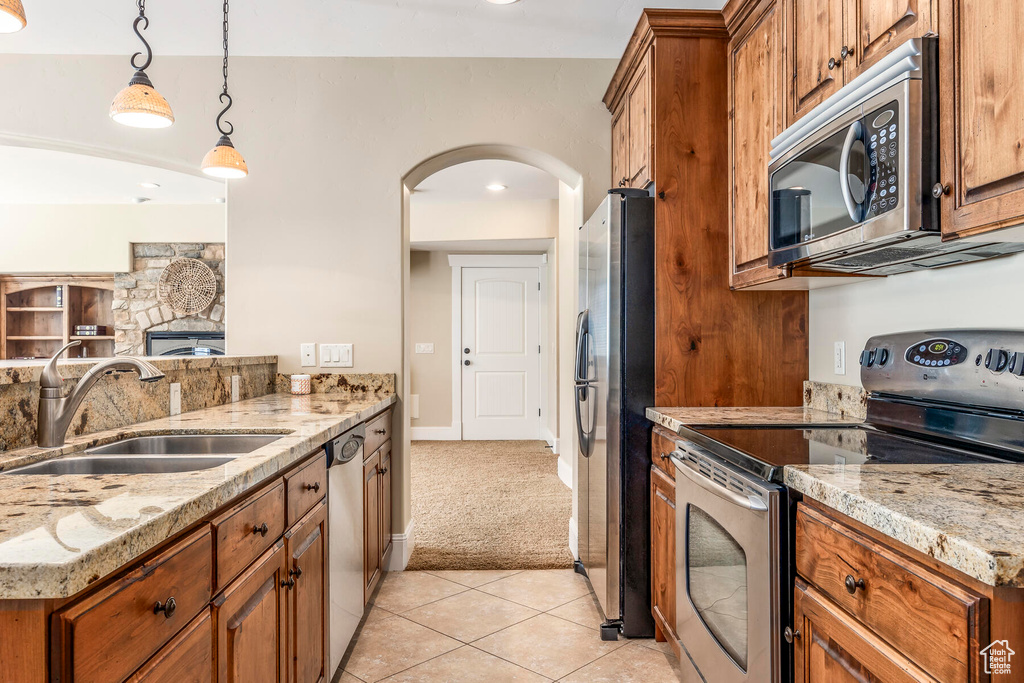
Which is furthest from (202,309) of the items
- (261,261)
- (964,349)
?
(964,349)

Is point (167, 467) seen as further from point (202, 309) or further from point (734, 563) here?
point (202, 309)

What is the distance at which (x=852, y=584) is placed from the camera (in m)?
1.05

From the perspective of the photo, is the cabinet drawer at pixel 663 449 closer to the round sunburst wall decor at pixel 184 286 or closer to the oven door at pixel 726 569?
the oven door at pixel 726 569

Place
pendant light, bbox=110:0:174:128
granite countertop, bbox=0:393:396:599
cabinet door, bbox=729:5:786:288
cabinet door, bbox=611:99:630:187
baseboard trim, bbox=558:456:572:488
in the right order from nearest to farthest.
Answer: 1. granite countertop, bbox=0:393:396:599
2. pendant light, bbox=110:0:174:128
3. cabinet door, bbox=729:5:786:288
4. cabinet door, bbox=611:99:630:187
5. baseboard trim, bbox=558:456:572:488

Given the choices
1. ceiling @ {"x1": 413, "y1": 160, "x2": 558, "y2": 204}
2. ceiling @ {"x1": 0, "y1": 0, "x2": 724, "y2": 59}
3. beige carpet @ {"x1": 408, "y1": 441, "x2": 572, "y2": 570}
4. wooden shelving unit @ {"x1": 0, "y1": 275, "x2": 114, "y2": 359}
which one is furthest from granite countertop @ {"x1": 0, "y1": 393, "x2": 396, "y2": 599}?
wooden shelving unit @ {"x1": 0, "y1": 275, "x2": 114, "y2": 359}

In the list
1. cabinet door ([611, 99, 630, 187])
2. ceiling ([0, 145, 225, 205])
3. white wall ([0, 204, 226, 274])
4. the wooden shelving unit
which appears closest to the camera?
cabinet door ([611, 99, 630, 187])

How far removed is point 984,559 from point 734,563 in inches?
31.1

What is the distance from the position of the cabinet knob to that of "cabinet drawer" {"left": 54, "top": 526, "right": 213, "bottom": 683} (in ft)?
3.68

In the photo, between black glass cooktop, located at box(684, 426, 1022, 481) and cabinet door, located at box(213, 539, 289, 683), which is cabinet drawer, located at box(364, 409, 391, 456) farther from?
black glass cooktop, located at box(684, 426, 1022, 481)

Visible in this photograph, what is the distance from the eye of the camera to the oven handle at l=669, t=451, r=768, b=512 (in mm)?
1344

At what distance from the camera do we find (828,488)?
112 cm

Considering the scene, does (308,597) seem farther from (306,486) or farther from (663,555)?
(663,555)

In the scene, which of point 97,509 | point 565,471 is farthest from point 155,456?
point 565,471

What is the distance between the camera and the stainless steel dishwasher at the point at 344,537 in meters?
1.94
